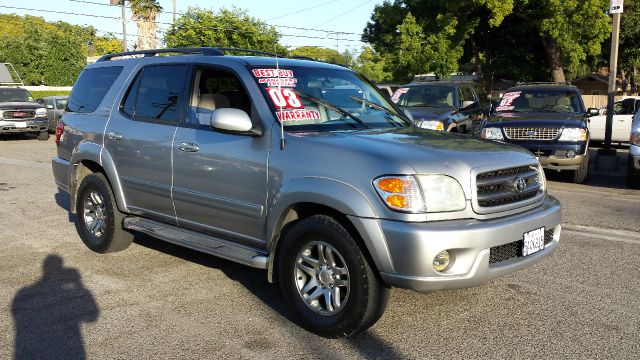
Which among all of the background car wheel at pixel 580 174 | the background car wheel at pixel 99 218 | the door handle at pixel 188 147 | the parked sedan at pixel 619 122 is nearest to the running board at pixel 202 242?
the background car wheel at pixel 99 218

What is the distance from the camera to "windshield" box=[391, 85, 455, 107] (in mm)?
12484

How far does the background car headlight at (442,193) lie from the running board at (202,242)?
126cm

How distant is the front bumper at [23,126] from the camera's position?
778 inches

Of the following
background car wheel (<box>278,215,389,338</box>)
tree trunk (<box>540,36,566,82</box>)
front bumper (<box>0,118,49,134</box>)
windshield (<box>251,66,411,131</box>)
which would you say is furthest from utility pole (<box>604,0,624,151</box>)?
tree trunk (<box>540,36,566,82</box>)

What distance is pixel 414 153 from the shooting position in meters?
3.84

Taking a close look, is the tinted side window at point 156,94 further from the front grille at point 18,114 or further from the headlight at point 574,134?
the front grille at point 18,114

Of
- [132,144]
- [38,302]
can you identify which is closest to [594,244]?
[132,144]

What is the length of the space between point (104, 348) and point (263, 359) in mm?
1036

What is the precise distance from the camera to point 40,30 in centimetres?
5356

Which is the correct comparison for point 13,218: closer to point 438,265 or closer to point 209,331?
point 209,331

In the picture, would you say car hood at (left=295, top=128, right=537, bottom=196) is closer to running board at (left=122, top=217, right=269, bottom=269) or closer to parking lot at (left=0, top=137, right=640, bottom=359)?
running board at (left=122, top=217, right=269, bottom=269)

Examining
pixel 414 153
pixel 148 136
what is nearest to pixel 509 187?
pixel 414 153

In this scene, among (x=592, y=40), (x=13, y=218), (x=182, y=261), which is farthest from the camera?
(x=592, y=40)

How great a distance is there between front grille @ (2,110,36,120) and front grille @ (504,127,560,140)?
637 inches
